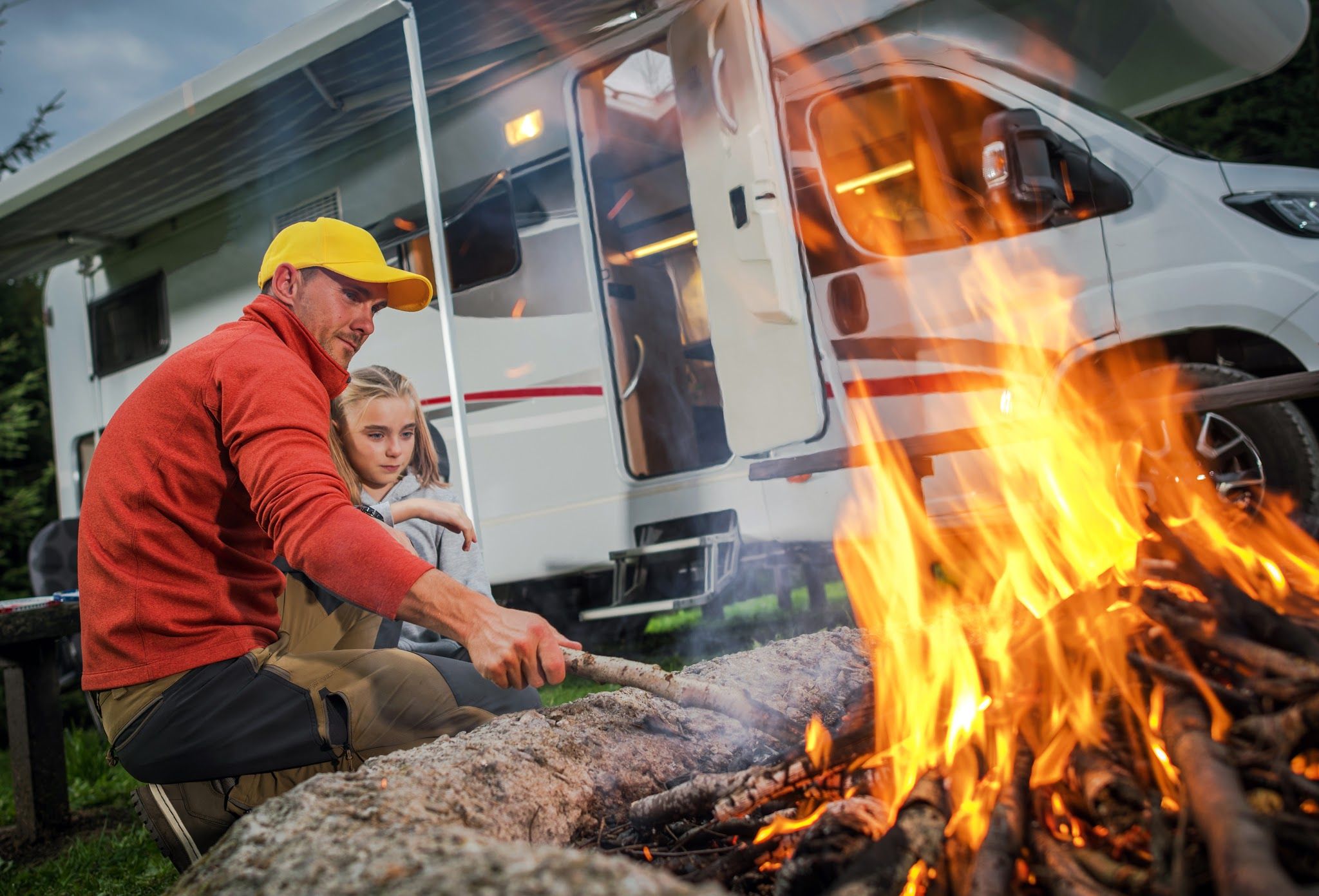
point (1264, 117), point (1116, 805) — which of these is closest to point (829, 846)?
point (1116, 805)

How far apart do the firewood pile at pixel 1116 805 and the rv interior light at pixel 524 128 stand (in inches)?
149

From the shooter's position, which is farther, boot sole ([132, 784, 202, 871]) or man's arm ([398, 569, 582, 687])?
boot sole ([132, 784, 202, 871])

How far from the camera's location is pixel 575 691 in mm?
4738

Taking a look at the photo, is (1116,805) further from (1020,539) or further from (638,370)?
(638,370)

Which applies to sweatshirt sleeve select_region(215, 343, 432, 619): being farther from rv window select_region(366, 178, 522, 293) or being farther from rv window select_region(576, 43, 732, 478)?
rv window select_region(366, 178, 522, 293)

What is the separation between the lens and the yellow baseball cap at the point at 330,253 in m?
2.55

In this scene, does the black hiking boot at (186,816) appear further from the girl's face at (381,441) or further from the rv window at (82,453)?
the rv window at (82,453)

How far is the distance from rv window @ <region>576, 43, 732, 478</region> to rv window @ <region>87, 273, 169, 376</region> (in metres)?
2.78

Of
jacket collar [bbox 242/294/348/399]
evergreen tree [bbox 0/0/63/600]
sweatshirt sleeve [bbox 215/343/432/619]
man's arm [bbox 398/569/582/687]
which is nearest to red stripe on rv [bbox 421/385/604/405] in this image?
jacket collar [bbox 242/294/348/399]

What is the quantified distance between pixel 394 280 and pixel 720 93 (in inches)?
74.4

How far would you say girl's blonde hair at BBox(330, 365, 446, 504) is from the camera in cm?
345

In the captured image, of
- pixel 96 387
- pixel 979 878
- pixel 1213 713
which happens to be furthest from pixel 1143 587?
pixel 96 387

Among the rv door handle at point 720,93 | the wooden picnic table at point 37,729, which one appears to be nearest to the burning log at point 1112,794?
the rv door handle at point 720,93

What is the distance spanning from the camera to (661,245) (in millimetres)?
5363
